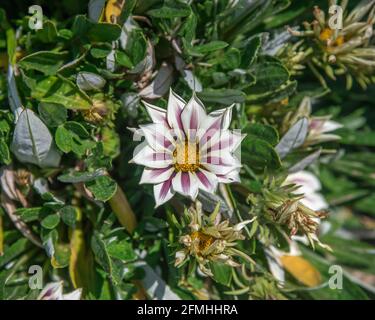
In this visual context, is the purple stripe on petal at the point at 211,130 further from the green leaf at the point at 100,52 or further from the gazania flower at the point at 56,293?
the gazania flower at the point at 56,293

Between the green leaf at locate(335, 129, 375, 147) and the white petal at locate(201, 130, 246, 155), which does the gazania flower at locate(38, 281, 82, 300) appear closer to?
the white petal at locate(201, 130, 246, 155)

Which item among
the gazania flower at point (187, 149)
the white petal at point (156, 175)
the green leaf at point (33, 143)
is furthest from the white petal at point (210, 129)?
the green leaf at point (33, 143)

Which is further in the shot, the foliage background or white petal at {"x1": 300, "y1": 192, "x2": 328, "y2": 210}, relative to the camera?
white petal at {"x1": 300, "y1": 192, "x2": 328, "y2": 210}

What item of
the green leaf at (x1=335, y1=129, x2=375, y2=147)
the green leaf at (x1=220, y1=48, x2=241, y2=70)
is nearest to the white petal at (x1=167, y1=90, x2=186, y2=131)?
the green leaf at (x1=220, y1=48, x2=241, y2=70)

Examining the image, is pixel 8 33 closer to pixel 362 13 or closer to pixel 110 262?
pixel 110 262

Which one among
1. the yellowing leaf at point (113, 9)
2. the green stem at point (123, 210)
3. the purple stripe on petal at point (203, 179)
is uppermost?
the yellowing leaf at point (113, 9)

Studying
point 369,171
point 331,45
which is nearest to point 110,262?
point 331,45

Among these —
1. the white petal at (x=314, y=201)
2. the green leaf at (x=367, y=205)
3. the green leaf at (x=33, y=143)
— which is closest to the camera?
the green leaf at (x=33, y=143)
